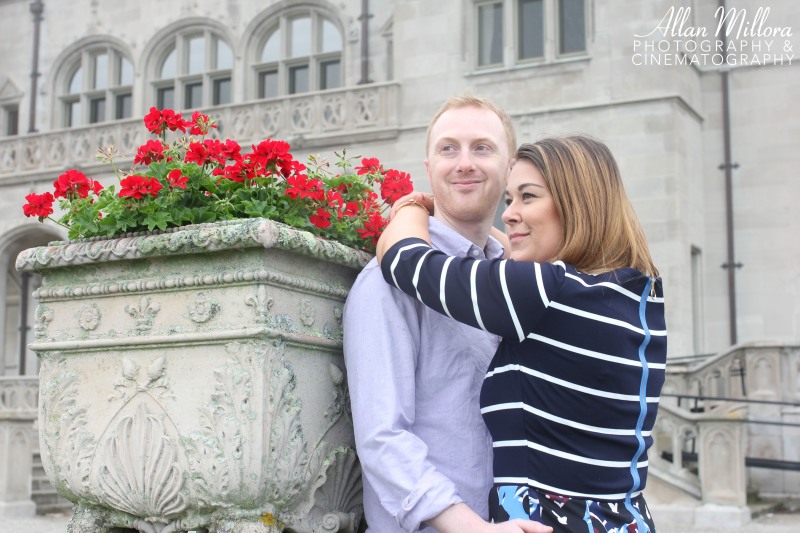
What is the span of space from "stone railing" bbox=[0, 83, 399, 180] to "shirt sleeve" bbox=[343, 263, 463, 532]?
1297 cm

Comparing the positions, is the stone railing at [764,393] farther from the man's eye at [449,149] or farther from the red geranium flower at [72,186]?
the red geranium flower at [72,186]

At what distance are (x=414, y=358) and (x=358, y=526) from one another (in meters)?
0.58

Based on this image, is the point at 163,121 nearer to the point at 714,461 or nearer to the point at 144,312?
the point at 144,312

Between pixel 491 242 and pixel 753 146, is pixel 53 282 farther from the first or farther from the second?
pixel 753 146

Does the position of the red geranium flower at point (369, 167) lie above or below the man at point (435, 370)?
above

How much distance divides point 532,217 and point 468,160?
0.28 metres

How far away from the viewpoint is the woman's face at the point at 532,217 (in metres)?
2.33

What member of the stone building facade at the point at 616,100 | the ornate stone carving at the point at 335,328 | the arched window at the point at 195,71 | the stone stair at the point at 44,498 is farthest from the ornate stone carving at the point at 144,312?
the arched window at the point at 195,71

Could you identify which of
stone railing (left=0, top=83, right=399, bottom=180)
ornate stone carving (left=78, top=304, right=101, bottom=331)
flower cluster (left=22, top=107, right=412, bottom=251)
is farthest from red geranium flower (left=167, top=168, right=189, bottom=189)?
stone railing (left=0, top=83, right=399, bottom=180)

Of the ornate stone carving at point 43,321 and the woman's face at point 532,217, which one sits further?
the ornate stone carving at point 43,321

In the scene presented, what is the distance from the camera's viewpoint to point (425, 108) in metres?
15.2

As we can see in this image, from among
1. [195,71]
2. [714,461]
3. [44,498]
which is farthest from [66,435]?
[195,71]

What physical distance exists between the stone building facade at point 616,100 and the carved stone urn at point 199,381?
10764mm

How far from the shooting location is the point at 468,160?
2.54 meters
